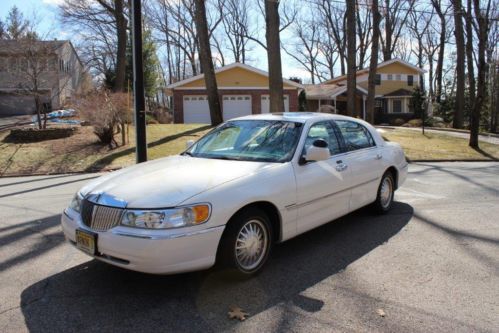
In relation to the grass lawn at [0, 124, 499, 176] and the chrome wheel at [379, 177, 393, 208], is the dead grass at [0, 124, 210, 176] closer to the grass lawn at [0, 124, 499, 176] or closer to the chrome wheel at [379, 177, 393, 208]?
the grass lawn at [0, 124, 499, 176]

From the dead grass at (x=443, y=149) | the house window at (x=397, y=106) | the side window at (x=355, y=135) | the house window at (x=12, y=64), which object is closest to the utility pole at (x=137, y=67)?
the side window at (x=355, y=135)

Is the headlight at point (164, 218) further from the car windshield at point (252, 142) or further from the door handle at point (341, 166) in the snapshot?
the door handle at point (341, 166)

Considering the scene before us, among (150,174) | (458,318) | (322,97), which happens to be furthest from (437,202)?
(322,97)

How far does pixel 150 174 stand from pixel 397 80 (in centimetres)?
4561

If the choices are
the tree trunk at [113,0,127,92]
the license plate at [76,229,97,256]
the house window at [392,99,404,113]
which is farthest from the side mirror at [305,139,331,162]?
the house window at [392,99,404,113]

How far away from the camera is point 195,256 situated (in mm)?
3711

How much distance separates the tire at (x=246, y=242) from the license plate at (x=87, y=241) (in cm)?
105

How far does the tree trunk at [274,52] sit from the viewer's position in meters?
16.9

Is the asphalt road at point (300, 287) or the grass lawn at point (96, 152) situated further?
the grass lawn at point (96, 152)

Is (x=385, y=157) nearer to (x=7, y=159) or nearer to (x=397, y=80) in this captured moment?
(x=7, y=159)

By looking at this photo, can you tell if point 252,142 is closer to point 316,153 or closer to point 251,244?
point 316,153

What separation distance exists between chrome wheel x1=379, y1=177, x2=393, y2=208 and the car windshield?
205cm

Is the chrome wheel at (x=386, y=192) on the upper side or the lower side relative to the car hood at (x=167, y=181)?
lower

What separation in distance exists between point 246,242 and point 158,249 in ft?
3.00
